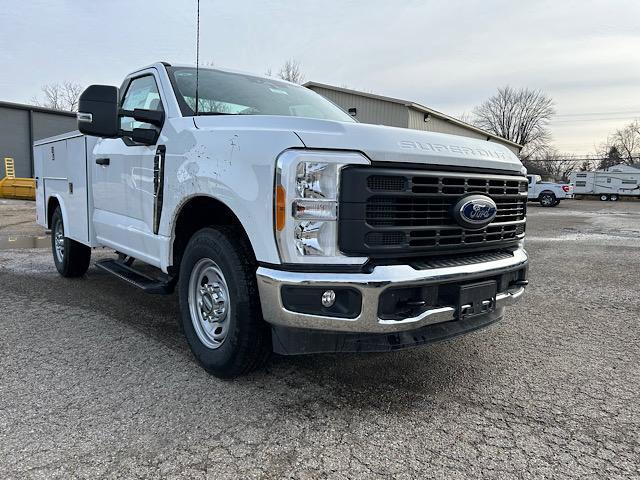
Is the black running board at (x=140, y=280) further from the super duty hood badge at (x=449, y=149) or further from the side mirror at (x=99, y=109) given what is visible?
the super duty hood badge at (x=449, y=149)

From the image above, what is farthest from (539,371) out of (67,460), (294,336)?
(67,460)

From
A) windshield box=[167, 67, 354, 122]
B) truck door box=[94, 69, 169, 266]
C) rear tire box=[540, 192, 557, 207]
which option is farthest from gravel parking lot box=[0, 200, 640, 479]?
rear tire box=[540, 192, 557, 207]

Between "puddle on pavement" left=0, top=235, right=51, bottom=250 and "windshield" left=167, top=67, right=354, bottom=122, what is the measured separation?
6689 mm

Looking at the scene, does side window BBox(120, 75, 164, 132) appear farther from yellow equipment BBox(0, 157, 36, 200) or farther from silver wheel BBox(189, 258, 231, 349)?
yellow equipment BBox(0, 157, 36, 200)

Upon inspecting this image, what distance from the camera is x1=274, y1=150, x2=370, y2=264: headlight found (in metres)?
2.49

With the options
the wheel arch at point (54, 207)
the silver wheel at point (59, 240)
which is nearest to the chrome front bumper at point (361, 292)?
the wheel arch at point (54, 207)

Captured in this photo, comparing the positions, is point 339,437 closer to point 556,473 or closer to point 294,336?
point 294,336

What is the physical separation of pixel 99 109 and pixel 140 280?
138cm

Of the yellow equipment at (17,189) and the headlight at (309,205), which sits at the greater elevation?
the headlight at (309,205)

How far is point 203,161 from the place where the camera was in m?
3.04

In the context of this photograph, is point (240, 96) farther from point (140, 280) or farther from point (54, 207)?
point (54, 207)

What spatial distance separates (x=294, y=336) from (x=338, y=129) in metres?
1.14

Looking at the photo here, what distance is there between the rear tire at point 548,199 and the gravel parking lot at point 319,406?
2816 cm

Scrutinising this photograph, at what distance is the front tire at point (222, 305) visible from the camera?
9.30ft
